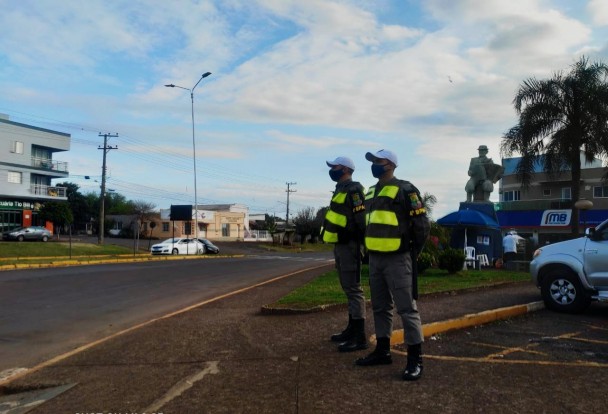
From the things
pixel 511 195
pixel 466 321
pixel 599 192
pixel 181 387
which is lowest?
pixel 181 387

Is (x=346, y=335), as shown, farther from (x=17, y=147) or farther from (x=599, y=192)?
(x=17, y=147)

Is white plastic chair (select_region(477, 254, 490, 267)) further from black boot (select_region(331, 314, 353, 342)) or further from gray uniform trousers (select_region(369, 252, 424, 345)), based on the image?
gray uniform trousers (select_region(369, 252, 424, 345))

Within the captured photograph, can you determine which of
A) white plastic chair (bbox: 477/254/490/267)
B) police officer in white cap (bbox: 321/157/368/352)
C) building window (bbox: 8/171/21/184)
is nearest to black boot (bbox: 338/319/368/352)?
police officer in white cap (bbox: 321/157/368/352)

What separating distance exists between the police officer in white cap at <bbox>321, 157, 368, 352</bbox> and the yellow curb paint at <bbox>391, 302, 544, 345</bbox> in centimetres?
48

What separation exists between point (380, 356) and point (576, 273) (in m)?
5.10

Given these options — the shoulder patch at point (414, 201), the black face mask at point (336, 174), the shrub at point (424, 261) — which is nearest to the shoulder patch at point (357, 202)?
the black face mask at point (336, 174)

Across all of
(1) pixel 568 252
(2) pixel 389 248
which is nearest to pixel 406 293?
(2) pixel 389 248

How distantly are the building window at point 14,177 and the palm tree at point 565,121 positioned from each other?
48086mm

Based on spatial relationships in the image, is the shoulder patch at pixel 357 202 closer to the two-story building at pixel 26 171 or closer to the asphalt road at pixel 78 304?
the asphalt road at pixel 78 304

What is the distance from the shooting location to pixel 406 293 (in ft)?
15.4

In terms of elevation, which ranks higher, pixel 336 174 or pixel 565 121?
pixel 565 121

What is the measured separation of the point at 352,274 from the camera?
5637mm

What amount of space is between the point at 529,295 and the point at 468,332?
4.54m

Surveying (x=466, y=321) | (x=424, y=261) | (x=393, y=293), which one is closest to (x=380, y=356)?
(x=393, y=293)
